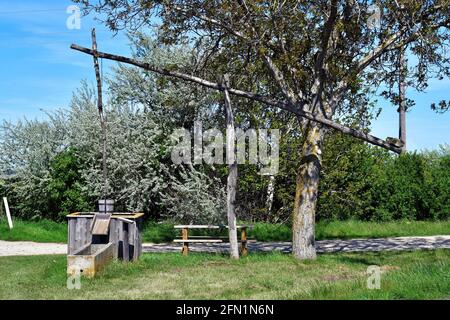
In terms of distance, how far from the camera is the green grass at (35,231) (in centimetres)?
1950

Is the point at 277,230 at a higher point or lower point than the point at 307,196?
lower

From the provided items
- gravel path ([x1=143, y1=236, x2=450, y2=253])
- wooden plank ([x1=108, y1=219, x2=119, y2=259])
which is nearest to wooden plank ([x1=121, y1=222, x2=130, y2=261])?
wooden plank ([x1=108, y1=219, x2=119, y2=259])

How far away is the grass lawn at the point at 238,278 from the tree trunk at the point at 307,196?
547 millimetres

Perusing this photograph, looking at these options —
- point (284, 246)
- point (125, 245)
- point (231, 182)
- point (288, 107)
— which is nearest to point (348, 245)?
point (284, 246)

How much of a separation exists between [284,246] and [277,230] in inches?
116

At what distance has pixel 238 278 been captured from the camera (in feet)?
34.6

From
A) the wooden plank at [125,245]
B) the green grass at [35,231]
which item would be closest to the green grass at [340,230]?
the green grass at [35,231]

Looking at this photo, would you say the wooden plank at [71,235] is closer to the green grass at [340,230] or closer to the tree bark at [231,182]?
the tree bark at [231,182]

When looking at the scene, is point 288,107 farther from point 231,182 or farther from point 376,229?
point 376,229

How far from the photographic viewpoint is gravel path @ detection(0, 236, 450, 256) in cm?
1622

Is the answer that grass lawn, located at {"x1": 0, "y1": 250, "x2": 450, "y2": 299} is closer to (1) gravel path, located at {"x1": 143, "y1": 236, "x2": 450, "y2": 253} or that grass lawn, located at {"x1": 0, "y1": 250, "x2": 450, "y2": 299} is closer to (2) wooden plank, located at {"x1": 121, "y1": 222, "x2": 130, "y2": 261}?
(2) wooden plank, located at {"x1": 121, "y1": 222, "x2": 130, "y2": 261}

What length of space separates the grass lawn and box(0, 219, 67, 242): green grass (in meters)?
5.16
